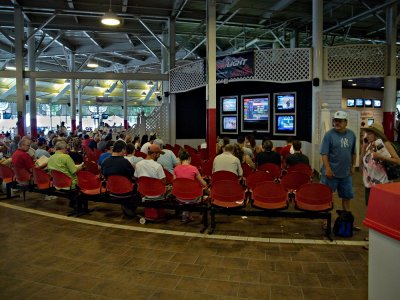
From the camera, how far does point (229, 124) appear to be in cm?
1380

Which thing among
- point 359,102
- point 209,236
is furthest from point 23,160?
point 359,102

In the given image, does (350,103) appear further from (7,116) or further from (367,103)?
(7,116)

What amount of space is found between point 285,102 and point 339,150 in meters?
7.54

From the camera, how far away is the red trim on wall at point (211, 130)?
9148 mm

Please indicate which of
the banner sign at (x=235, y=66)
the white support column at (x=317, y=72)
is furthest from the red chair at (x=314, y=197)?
the banner sign at (x=235, y=66)

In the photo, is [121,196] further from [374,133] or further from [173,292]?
[374,133]

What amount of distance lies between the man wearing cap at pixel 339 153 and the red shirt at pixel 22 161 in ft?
17.6

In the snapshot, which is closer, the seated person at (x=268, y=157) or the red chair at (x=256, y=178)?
the red chair at (x=256, y=178)

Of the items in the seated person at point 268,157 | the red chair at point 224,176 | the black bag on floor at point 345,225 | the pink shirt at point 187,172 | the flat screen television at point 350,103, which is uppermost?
the flat screen television at point 350,103

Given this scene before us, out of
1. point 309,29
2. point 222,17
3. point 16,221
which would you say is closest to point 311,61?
point 222,17

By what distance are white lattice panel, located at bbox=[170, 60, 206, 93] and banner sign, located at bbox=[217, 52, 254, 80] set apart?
2.53 feet

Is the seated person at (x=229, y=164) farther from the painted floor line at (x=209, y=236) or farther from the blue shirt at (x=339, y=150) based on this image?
the blue shirt at (x=339, y=150)

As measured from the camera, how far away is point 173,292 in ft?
10.6

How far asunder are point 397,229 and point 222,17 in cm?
1335
